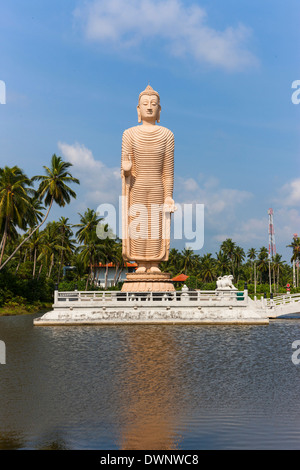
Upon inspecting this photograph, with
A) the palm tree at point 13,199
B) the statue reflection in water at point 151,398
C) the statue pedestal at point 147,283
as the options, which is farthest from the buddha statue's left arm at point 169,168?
the statue reflection in water at point 151,398

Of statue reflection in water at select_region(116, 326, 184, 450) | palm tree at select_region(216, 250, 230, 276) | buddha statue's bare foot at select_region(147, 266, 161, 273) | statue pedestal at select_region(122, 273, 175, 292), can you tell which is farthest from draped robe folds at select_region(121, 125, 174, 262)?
palm tree at select_region(216, 250, 230, 276)

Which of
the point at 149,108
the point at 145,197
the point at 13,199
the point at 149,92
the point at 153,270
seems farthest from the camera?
the point at 13,199

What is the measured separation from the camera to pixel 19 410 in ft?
36.3

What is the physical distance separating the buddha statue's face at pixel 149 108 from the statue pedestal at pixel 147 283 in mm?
11892

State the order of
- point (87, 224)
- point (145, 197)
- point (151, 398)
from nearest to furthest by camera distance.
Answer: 1. point (151, 398)
2. point (145, 197)
3. point (87, 224)

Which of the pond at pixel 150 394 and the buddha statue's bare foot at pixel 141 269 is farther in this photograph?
the buddha statue's bare foot at pixel 141 269

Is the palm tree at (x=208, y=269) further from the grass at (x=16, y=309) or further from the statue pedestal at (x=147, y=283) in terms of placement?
the statue pedestal at (x=147, y=283)

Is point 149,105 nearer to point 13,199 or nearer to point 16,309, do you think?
point 13,199

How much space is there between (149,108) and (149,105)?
25 cm

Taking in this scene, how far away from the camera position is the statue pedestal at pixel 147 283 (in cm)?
3584

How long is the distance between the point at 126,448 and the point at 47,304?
46840 mm

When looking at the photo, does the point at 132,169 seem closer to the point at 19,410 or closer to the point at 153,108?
the point at 153,108

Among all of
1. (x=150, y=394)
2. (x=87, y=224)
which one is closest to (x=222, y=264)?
(x=87, y=224)

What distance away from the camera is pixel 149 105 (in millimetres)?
39031
